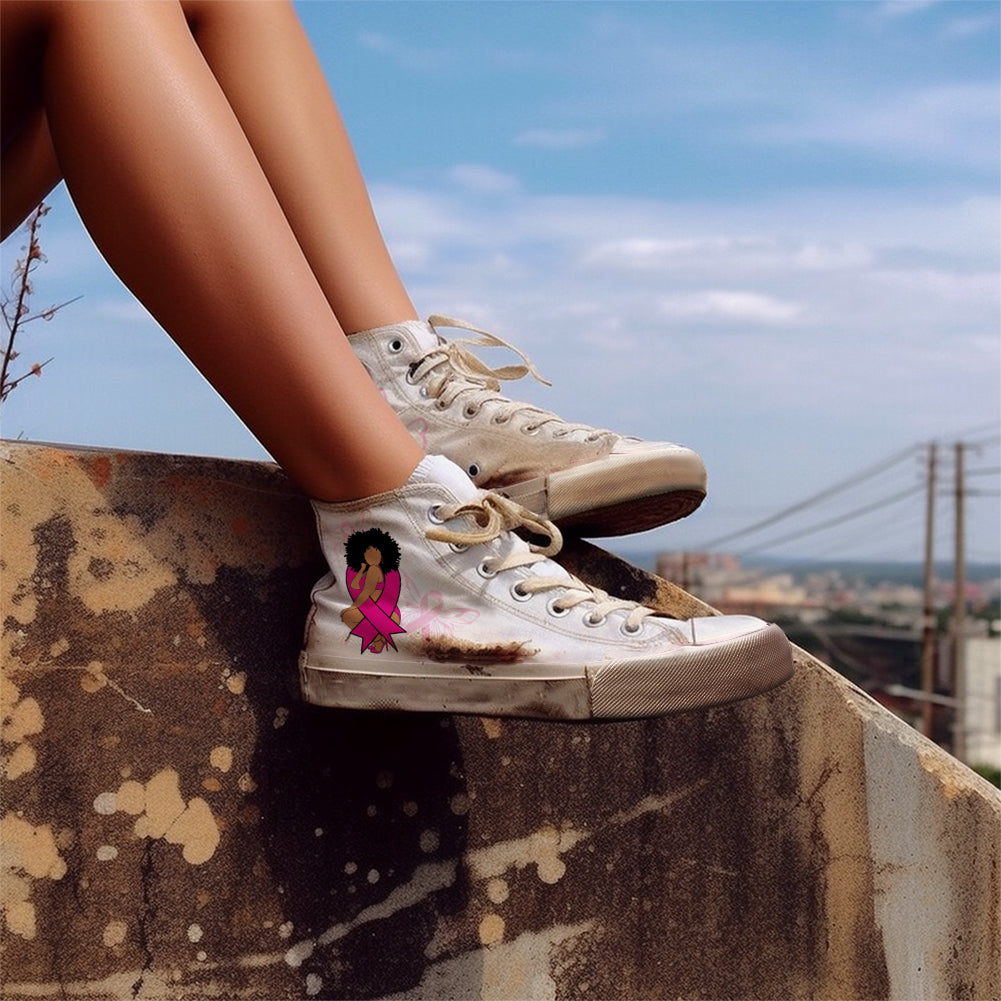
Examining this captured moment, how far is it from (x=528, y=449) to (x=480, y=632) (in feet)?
1.03

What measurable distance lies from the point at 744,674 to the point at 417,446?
1.36ft

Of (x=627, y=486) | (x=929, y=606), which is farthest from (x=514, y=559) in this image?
(x=929, y=606)

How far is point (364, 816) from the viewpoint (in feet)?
4.70

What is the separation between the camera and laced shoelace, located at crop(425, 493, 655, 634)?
132cm

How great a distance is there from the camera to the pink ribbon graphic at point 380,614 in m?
1.31

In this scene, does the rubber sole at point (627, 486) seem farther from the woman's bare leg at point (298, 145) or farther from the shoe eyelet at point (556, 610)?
the woman's bare leg at point (298, 145)

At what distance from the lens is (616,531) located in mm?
1608

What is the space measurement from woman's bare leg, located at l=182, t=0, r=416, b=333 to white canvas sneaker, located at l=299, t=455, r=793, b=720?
0.96 feet

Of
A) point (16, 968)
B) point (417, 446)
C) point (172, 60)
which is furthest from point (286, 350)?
point (16, 968)

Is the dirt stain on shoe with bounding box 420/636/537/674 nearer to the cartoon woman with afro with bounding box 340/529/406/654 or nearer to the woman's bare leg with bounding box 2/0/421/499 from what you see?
the cartoon woman with afro with bounding box 340/529/406/654

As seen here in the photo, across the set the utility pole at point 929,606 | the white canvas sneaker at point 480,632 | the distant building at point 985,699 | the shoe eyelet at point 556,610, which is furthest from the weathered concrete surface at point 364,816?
the distant building at point 985,699

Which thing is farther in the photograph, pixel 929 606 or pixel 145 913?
pixel 929 606

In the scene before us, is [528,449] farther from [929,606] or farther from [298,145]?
[929,606]

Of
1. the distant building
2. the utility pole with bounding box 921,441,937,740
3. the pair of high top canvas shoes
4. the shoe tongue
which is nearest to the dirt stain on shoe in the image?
the pair of high top canvas shoes
